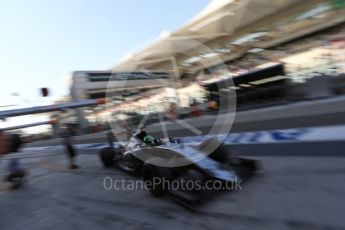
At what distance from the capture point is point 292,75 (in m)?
13.5

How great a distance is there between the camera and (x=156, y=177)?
16.8ft

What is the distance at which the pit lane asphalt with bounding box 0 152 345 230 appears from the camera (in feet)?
12.2

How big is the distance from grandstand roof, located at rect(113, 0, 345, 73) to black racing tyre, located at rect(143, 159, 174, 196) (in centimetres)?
1756

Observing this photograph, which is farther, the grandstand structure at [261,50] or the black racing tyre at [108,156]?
the grandstand structure at [261,50]

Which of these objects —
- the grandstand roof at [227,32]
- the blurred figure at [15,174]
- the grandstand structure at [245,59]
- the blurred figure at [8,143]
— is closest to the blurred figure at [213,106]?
the grandstand structure at [245,59]

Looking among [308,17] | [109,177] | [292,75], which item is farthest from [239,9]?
[109,177]

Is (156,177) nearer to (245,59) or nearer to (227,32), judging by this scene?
(245,59)

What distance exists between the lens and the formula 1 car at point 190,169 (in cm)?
477

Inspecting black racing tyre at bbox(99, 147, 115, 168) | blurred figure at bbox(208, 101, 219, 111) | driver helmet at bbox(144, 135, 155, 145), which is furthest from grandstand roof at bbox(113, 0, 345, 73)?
driver helmet at bbox(144, 135, 155, 145)

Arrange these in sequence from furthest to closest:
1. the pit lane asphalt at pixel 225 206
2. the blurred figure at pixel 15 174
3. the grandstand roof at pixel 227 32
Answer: the grandstand roof at pixel 227 32 → the blurred figure at pixel 15 174 → the pit lane asphalt at pixel 225 206

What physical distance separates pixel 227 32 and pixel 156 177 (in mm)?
23426

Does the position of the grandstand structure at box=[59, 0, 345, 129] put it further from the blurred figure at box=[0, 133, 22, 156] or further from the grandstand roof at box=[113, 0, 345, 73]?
the blurred figure at box=[0, 133, 22, 156]

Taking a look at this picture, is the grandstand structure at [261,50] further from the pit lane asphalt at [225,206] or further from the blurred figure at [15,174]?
the blurred figure at [15,174]

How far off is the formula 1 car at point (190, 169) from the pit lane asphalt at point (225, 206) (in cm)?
18
